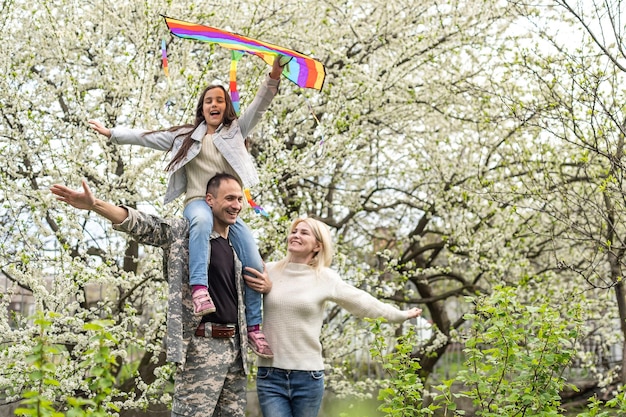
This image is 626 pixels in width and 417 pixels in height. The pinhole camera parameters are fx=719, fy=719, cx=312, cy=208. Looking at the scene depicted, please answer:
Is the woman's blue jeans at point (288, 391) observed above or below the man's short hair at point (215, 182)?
below

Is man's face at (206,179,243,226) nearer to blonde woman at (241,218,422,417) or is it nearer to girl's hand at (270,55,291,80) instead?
blonde woman at (241,218,422,417)

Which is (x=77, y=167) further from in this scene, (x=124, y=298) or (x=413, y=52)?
(x=413, y=52)

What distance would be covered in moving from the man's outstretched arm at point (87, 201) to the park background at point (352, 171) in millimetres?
735

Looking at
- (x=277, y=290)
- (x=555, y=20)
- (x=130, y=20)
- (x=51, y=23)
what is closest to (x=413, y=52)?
(x=555, y=20)

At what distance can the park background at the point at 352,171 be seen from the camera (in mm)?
4457

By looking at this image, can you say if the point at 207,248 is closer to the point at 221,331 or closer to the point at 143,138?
the point at 221,331

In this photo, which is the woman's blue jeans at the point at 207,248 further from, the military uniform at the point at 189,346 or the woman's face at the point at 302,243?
the woman's face at the point at 302,243

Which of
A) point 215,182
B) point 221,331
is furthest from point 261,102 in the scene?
point 221,331

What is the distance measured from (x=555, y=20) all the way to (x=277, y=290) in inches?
195

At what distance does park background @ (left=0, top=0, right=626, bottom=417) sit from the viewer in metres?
4.46

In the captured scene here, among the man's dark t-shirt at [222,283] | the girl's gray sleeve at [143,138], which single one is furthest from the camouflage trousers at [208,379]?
the girl's gray sleeve at [143,138]

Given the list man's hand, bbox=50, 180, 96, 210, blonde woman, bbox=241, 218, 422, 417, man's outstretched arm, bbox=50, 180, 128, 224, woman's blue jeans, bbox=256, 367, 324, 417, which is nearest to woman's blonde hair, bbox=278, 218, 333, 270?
blonde woman, bbox=241, 218, 422, 417

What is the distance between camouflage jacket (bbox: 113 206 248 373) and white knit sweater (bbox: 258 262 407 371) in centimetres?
24

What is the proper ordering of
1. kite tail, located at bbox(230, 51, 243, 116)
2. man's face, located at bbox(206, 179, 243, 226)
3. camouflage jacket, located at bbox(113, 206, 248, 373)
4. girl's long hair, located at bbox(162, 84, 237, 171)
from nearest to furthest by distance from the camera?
1. camouflage jacket, located at bbox(113, 206, 248, 373)
2. man's face, located at bbox(206, 179, 243, 226)
3. girl's long hair, located at bbox(162, 84, 237, 171)
4. kite tail, located at bbox(230, 51, 243, 116)
